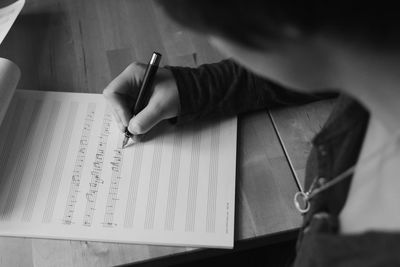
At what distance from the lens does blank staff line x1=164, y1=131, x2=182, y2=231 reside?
57 centimetres

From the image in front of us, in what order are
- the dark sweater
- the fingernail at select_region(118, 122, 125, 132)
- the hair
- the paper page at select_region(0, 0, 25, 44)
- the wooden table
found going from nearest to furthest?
the hair, the dark sweater, the wooden table, the fingernail at select_region(118, 122, 125, 132), the paper page at select_region(0, 0, 25, 44)

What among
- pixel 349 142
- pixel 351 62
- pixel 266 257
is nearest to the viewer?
pixel 351 62

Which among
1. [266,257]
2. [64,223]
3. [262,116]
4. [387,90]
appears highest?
[387,90]

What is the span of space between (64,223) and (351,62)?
432mm

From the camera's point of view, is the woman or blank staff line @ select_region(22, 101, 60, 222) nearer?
the woman

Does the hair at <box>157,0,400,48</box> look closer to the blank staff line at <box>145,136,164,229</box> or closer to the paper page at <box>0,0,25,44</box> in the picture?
the blank staff line at <box>145,136,164,229</box>

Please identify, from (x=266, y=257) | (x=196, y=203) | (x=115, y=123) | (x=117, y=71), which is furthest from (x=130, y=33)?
(x=266, y=257)

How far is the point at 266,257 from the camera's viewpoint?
30.7 inches

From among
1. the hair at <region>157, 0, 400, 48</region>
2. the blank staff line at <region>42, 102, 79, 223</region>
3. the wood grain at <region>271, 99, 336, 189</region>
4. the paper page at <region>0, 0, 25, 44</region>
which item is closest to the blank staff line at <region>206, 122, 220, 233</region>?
the wood grain at <region>271, 99, 336, 189</region>

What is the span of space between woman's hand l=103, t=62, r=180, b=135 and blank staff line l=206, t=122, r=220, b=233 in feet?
0.24

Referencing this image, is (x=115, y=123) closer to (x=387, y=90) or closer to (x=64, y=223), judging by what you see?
(x=64, y=223)

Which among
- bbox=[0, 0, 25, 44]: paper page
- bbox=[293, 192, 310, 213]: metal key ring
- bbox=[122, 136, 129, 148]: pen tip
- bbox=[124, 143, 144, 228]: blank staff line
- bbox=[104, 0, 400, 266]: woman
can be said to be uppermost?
bbox=[104, 0, 400, 266]: woman

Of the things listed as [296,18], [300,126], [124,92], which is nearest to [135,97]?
[124,92]

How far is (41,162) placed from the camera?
63cm
